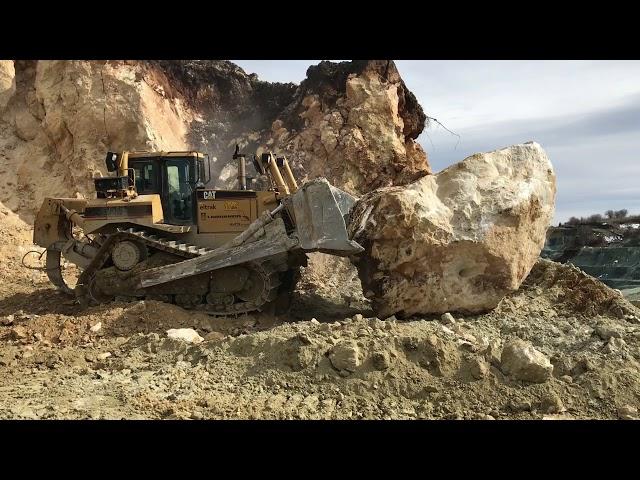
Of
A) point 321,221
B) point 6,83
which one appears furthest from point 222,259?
point 6,83

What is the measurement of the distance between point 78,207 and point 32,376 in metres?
4.25

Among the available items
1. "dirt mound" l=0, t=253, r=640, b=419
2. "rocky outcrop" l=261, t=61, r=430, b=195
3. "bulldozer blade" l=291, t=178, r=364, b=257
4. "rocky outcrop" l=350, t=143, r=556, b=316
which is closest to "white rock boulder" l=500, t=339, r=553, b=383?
"dirt mound" l=0, t=253, r=640, b=419

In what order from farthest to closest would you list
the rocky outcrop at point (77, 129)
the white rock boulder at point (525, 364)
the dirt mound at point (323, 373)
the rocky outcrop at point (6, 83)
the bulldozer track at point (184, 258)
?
1. the rocky outcrop at point (6, 83)
2. the rocky outcrop at point (77, 129)
3. the bulldozer track at point (184, 258)
4. the white rock boulder at point (525, 364)
5. the dirt mound at point (323, 373)

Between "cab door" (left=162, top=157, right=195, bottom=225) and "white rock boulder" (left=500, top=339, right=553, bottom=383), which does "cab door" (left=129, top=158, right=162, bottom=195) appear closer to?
"cab door" (left=162, top=157, right=195, bottom=225)

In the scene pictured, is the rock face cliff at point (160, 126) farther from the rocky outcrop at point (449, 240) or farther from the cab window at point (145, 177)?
the rocky outcrop at point (449, 240)

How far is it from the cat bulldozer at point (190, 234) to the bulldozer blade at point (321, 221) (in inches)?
0.5

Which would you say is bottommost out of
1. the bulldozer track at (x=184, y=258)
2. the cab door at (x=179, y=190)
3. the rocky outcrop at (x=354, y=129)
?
the bulldozer track at (x=184, y=258)

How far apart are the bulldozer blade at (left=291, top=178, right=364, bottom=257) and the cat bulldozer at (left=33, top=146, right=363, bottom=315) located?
0.04 ft

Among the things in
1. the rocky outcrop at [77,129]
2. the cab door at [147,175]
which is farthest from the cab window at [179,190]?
the rocky outcrop at [77,129]

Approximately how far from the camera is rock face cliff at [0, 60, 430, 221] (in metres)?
15.5

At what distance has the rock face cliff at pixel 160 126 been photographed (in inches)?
609

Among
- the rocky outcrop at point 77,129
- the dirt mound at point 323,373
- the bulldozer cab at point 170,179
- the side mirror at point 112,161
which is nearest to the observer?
the dirt mound at point 323,373

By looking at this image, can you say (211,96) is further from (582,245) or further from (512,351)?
(512,351)

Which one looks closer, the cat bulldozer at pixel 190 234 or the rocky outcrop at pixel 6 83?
the cat bulldozer at pixel 190 234
